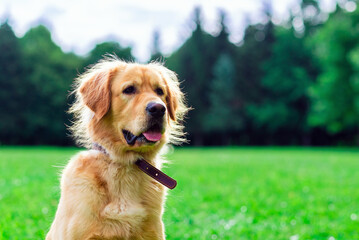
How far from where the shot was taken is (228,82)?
5056 cm

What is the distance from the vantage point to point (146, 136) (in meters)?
3.65

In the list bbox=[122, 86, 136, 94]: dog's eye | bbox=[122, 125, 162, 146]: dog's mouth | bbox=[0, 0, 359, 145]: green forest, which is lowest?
bbox=[122, 125, 162, 146]: dog's mouth

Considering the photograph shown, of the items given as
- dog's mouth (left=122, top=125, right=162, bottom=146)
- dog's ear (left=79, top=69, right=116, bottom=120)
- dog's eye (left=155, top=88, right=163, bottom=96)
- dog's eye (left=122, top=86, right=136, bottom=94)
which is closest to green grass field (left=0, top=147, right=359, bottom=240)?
dog's ear (left=79, top=69, right=116, bottom=120)

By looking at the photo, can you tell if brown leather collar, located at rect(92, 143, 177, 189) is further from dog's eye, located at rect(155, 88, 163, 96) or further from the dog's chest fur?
dog's eye, located at rect(155, 88, 163, 96)

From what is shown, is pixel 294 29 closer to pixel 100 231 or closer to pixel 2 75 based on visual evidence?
pixel 2 75

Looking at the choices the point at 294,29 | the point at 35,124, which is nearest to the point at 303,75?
the point at 294,29

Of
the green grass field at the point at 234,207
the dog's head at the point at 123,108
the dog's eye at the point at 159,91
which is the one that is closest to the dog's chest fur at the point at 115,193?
the dog's head at the point at 123,108

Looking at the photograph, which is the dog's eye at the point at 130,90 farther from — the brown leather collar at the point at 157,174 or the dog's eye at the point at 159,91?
the brown leather collar at the point at 157,174

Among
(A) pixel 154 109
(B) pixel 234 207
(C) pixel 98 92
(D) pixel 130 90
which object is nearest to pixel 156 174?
(A) pixel 154 109

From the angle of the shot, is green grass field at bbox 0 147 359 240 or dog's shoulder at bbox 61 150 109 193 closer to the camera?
dog's shoulder at bbox 61 150 109 193

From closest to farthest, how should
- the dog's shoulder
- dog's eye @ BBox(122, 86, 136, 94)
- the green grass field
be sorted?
the dog's shoulder → dog's eye @ BBox(122, 86, 136, 94) → the green grass field

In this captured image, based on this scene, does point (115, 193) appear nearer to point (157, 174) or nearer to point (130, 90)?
point (157, 174)

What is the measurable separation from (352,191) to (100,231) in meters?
9.66

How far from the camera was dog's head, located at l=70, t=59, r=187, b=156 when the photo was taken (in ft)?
12.0
